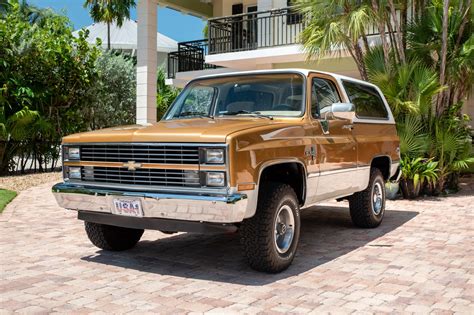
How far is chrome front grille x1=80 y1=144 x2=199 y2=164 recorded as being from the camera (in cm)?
466

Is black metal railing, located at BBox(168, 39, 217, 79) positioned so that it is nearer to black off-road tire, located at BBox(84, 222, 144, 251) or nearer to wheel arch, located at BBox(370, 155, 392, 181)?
wheel arch, located at BBox(370, 155, 392, 181)

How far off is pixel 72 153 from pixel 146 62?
12274mm

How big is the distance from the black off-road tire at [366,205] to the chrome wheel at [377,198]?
0.04m

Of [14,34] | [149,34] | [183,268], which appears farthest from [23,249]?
[149,34]

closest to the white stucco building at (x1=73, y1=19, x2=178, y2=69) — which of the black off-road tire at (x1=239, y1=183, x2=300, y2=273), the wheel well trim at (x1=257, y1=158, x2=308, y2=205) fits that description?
the wheel well trim at (x1=257, y1=158, x2=308, y2=205)

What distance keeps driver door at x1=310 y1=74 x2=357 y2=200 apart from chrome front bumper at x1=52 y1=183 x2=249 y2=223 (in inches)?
61.7

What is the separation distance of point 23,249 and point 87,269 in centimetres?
133

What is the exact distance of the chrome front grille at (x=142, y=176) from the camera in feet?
15.4

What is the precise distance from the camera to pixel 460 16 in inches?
423

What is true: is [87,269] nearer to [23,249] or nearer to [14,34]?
[23,249]

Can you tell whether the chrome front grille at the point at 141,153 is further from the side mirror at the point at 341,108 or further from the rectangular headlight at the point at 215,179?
the side mirror at the point at 341,108

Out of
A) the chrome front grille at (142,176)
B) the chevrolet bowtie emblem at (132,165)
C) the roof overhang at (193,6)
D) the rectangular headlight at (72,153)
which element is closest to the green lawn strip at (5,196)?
the rectangular headlight at (72,153)

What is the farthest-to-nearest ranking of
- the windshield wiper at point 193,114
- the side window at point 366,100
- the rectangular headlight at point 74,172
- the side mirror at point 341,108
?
1. the side window at point 366,100
2. the windshield wiper at point 193,114
3. the side mirror at point 341,108
4. the rectangular headlight at point 74,172

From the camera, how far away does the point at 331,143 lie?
237 inches
